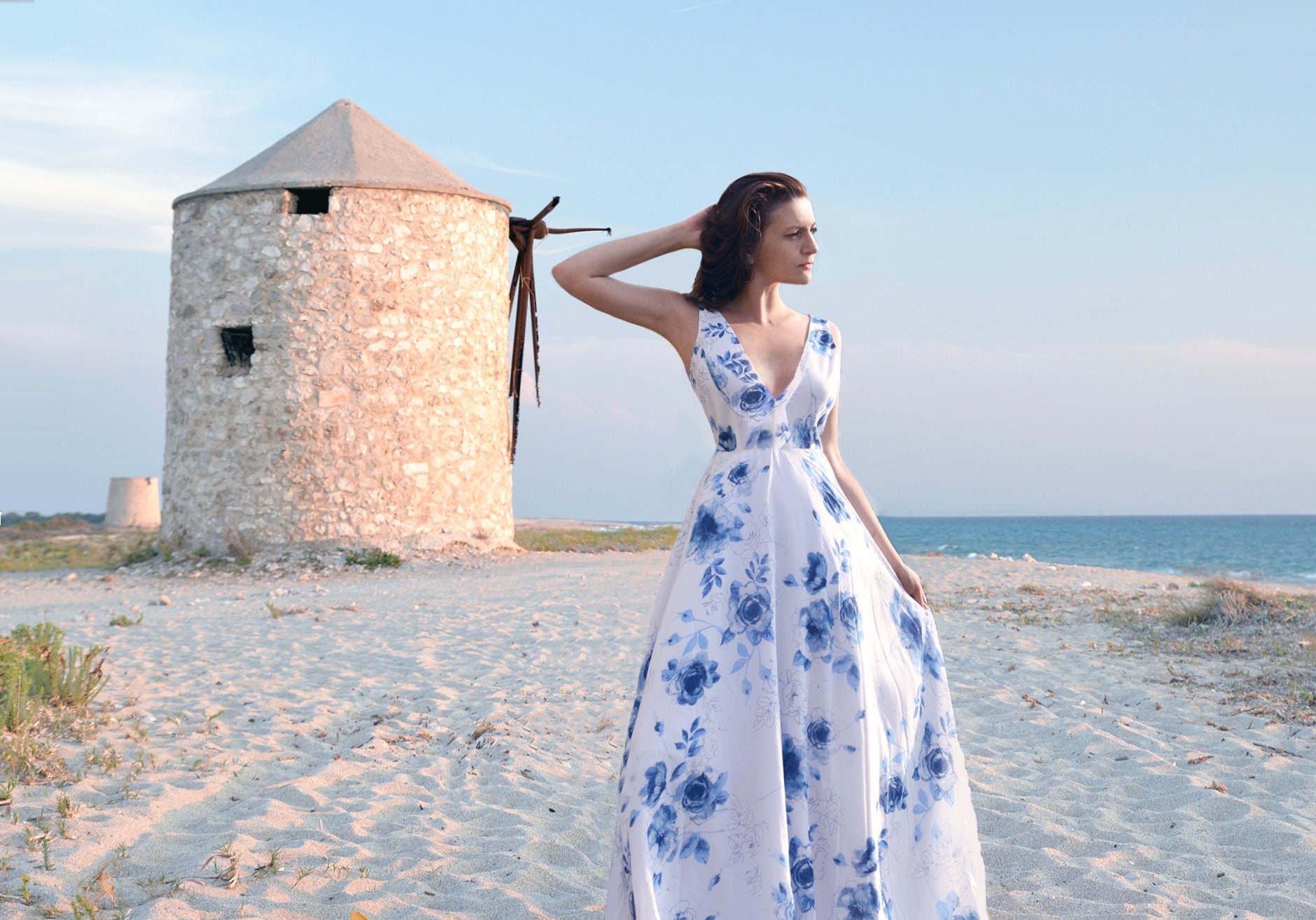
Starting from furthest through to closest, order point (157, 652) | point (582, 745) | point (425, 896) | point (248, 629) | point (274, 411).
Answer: point (274, 411)
point (248, 629)
point (157, 652)
point (582, 745)
point (425, 896)

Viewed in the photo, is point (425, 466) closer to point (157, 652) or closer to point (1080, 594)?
point (157, 652)

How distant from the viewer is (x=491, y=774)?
14.0 feet

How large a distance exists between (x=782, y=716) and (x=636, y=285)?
1090mm

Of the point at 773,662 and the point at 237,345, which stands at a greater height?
the point at 237,345

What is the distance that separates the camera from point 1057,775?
168 inches

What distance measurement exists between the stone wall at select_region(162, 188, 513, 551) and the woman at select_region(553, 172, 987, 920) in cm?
935

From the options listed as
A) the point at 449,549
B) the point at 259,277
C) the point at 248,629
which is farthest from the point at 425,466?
the point at 248,629

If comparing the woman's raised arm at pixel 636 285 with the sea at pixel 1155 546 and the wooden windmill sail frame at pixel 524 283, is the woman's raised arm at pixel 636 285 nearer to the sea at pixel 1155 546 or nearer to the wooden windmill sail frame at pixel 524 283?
the wooden windmill sail frame at pixel 524 283

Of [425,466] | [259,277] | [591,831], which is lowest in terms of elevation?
[591,831]

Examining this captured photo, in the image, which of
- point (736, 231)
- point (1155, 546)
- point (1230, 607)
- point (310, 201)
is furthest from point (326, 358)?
point (1155, 546)

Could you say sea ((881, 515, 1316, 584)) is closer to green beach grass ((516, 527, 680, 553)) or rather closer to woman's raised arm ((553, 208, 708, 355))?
green beach grass ((516, 527, 680, 553))

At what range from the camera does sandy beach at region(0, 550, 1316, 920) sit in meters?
3.08

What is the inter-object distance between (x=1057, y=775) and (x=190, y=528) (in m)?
10.2

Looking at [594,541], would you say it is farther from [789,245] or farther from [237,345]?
[789,245]
